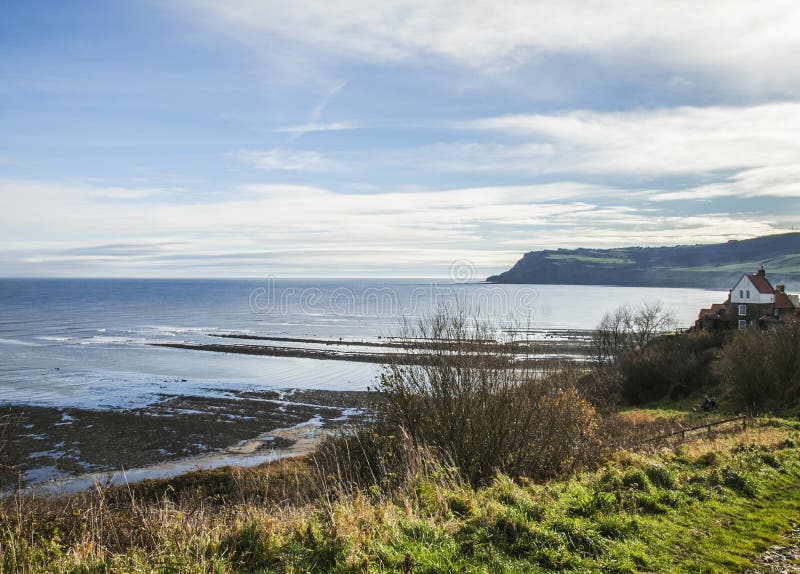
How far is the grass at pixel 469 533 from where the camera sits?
6.20 metres

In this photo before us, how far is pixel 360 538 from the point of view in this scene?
21.4 feet

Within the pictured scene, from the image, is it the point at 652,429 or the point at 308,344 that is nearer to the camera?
the point at 652,429

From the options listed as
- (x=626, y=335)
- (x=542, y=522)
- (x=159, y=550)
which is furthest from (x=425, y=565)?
(x=626, y=335)

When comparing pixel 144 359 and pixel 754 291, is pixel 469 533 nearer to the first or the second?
pixel 754 291

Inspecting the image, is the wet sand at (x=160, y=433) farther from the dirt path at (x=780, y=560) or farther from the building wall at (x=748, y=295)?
the building wall at (x=748, y=295)

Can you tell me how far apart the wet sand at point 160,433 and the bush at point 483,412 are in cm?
1178

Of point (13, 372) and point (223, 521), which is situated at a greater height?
point (223, 521)

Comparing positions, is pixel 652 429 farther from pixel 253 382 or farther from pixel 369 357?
pixel 369 357

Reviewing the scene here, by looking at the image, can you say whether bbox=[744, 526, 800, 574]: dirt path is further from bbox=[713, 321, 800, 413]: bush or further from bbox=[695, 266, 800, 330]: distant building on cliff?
bbox=[695, 266, 800, 330]: distant building on cliff

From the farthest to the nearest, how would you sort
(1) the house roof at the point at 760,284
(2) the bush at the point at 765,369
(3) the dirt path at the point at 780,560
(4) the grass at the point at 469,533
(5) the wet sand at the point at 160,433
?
1. (1) the house roof at the point at 760,284
2. (2) the bush at the point at 765,369
3. (5) the wet sand at the point at 160,433
4. (3) the dirt path at the point at 780,560
5. (4) the grass at the point at 469,533

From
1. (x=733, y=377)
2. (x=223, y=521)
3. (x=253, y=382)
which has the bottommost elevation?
(x=253, y=382)

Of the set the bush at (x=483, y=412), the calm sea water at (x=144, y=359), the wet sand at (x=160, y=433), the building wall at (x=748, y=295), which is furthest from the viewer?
the building wall at (x=748, y=295)

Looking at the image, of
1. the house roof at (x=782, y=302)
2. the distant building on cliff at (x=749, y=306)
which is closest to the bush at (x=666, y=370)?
the distant building on cliff at (x=749, y=306)

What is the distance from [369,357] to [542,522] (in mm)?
59169
